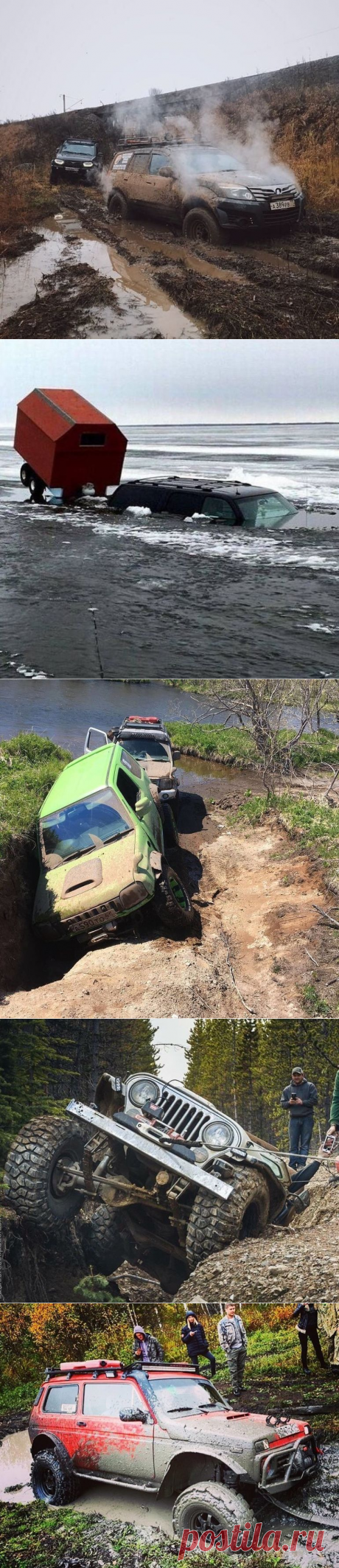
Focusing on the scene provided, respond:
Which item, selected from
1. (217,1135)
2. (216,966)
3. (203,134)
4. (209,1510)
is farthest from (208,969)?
(203,134)

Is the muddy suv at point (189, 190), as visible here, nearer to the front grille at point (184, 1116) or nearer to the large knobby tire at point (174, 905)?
the large knobby tire at point (174, 905)

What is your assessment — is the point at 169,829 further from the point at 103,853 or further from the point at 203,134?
the point at 203,134

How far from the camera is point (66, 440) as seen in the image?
120 inches

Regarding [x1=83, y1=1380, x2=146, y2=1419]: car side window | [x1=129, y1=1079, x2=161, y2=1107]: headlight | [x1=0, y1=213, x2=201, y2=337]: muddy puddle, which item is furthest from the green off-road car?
[x1=0, y1=213, x2=201, y2=337]: muddy puddle

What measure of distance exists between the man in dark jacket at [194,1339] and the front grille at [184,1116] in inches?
29.1

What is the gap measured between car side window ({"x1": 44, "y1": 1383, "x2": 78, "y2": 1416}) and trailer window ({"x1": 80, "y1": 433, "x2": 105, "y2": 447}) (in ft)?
11.8

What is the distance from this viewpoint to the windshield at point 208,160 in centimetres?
296

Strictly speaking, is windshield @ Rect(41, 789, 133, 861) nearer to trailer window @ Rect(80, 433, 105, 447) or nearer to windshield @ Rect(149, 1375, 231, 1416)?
trailer window @ Rect(80, 433, 105, 447)

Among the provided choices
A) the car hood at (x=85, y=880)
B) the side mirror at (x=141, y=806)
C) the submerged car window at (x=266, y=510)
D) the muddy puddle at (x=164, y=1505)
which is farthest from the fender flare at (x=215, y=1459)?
the submerged car window at (x=266, y=510)

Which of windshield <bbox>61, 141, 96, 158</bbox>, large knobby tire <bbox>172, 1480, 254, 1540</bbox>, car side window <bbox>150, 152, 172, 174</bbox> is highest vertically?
windshield <bbox>61, 141, 96, 158</bbox>

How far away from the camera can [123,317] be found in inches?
121

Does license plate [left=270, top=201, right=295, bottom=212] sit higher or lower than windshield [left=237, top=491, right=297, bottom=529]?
higher

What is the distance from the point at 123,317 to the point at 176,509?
630 millimetres

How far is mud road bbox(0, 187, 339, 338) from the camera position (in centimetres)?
302
